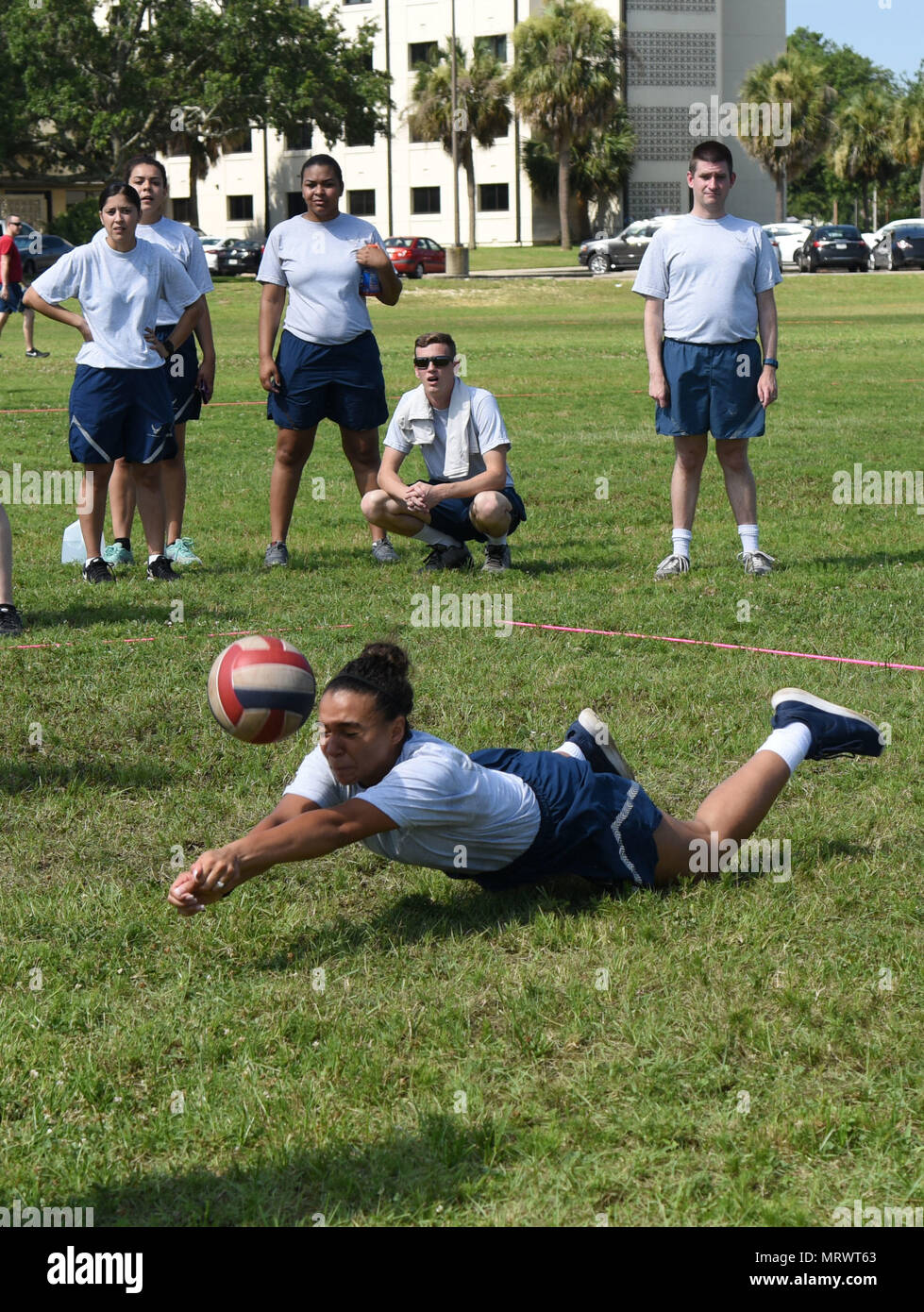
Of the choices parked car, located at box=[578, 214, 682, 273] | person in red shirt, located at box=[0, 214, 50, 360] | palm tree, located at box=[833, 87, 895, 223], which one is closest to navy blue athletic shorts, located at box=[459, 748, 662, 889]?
person in red shirt, located at box=[0, 214, 50, 360]

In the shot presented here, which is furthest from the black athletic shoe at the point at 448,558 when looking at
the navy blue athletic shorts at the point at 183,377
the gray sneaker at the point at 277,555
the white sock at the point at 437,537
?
the navy blue athletic shorts at the point at 183,377

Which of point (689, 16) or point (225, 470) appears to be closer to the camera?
point (225, 470)

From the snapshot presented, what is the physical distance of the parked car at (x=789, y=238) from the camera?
48.2 m

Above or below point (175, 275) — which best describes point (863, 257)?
above

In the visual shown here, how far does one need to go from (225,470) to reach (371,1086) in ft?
32.8

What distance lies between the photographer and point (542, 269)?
53.4 meters

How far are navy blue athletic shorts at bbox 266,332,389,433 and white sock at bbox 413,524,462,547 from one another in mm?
703

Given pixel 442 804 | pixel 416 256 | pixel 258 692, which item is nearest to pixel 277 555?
pixel 258 692

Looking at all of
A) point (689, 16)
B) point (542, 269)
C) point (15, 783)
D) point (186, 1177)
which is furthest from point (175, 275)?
point (689, 16)

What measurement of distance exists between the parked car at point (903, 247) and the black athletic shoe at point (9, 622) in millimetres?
41841

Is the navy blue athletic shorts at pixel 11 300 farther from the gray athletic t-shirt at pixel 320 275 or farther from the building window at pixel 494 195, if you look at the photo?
the building window at pixel 494 195

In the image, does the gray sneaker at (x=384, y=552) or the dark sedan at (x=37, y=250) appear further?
the dark sedan at (x=37, y=250)

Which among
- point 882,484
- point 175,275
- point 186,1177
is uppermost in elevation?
point 175,275

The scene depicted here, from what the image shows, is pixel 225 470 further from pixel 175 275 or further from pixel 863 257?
pixel 863 257
